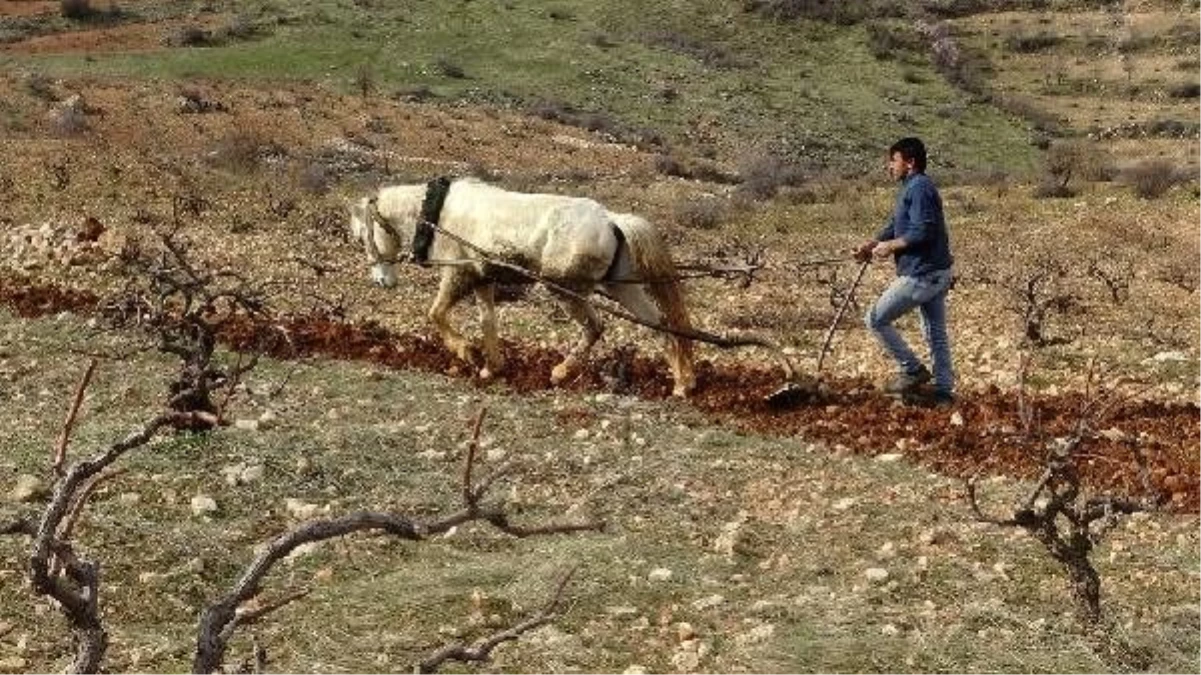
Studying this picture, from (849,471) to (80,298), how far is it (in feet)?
29.3

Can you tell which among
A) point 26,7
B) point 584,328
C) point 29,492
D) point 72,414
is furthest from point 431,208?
point 26,7

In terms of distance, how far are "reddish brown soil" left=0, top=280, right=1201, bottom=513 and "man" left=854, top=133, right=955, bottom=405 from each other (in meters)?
0.46

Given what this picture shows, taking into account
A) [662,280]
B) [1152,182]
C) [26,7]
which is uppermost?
[662,280]

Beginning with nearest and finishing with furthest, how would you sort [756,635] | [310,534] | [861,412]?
[310,534] < [756,635] < [861,412]

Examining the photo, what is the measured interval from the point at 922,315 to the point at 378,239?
4.84 meters

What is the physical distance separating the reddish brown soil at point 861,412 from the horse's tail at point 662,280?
26 cm

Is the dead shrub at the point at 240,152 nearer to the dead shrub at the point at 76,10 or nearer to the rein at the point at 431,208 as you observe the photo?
the rein at the point at 431,208

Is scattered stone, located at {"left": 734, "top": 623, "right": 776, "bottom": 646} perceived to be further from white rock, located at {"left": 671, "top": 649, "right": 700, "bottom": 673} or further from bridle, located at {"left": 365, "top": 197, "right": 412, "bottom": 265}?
bridle, located at {"left": 365, "top": 197, "right": 412, "bottom": 265}

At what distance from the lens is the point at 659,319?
1127cm

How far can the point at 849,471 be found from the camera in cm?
878

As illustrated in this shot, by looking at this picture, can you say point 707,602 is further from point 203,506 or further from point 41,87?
point 41,87

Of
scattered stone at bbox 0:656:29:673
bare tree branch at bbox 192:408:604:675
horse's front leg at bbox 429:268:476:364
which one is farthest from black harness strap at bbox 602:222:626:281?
bare tree branch at bbox 192:408:604:675

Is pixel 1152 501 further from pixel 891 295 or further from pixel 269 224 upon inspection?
pixel 269 224

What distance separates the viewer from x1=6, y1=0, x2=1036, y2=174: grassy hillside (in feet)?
149
